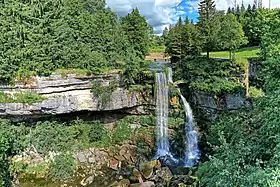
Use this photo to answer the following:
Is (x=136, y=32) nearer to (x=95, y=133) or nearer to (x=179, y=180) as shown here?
(x=95, y=133)

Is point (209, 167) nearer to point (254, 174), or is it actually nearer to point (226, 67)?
point (254, 174)

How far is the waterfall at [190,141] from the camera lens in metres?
22.5

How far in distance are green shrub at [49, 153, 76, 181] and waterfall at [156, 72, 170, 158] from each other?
6611 mm

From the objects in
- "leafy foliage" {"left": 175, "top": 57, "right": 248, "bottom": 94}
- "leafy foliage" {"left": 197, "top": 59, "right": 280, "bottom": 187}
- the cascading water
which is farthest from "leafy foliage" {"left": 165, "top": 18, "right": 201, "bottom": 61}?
"leafy foliage" {"left": 197, "top": 59, "right": 280, "bottom": 187}

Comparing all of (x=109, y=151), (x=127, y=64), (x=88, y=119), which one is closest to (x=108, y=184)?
(x=109, y=151)

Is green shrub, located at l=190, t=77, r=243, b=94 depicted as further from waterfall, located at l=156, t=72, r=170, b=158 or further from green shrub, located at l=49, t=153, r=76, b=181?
green shrub, located at l=49, t=153, r=76, b=181

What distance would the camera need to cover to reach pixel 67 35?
75.0ft

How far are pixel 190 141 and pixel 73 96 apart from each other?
919cm

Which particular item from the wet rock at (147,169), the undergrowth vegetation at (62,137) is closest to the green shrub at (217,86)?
the undergrowth vegetation at (62,137)

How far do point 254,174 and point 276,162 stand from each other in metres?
0.56

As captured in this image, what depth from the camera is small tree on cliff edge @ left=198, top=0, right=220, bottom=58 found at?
2647 cm

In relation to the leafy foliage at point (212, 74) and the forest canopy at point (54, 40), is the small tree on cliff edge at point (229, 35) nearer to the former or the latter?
the leafy foliage at point (212, 74)

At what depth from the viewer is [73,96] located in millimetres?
22484

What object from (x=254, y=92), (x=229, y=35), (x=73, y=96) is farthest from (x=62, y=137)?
(x=229, y=35)
